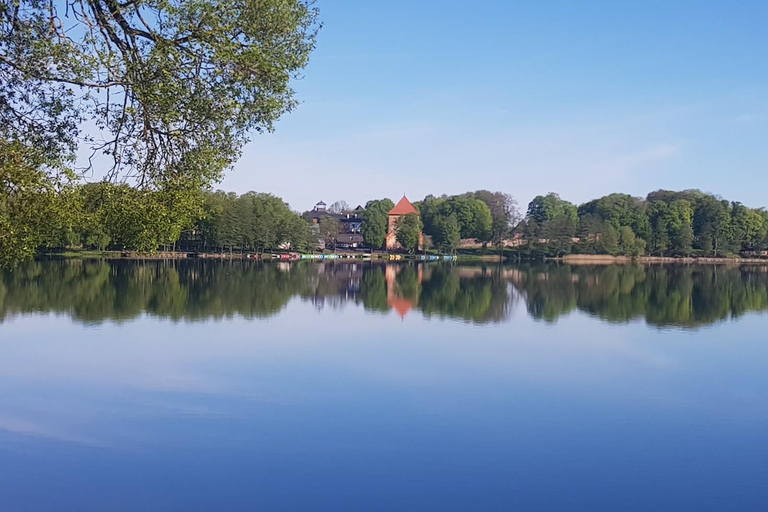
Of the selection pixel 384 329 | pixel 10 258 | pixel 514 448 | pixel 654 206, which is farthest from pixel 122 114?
pixel 654 206

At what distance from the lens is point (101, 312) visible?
2730 cm

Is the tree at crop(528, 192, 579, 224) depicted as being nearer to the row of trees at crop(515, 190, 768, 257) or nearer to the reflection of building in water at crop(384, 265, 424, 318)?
the row of trees at crop(515, 190, 768, 257)

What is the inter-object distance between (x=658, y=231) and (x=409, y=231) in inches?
1359

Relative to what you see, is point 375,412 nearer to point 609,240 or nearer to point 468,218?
point 609,240

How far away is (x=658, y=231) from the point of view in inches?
3898

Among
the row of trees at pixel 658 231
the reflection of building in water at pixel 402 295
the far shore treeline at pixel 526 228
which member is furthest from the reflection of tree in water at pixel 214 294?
the row of trees at pixel 658 231

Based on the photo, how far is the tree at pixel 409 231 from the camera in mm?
98875

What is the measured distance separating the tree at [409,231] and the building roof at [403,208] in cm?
766

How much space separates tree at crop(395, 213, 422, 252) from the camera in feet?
324

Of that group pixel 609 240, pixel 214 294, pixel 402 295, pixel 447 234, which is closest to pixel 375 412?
pixel 214 294

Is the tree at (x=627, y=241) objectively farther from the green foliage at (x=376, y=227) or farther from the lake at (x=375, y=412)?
the lake at (x=375, y=412)

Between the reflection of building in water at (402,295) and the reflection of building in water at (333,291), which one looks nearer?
the reflection of building in water at (402,295)

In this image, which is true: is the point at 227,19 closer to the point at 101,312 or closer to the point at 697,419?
the point at 697,419

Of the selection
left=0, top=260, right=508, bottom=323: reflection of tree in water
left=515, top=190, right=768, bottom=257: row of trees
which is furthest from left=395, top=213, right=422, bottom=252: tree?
left=0, top=260, right=508, bottom=323: reflection of tree in water
